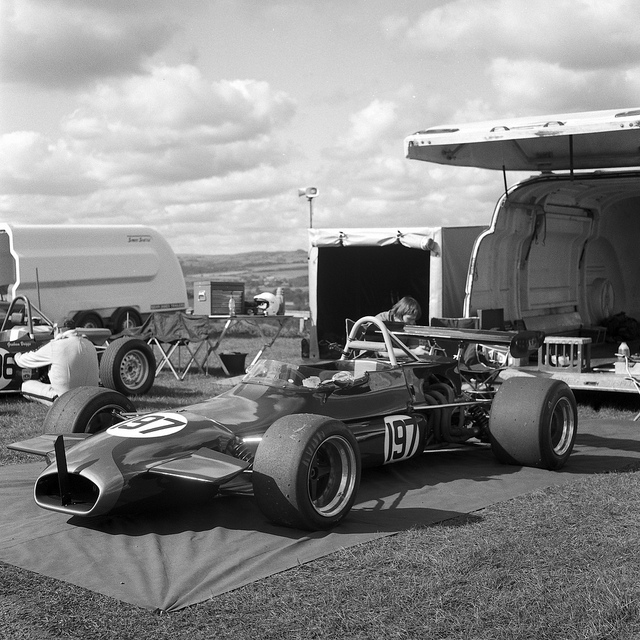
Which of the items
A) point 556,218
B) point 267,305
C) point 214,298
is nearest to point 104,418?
point 556,218

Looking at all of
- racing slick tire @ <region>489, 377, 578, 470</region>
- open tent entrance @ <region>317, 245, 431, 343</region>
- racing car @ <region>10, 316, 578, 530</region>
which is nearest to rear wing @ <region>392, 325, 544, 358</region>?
racing car @ <region>10, 316, 578, 530</region>

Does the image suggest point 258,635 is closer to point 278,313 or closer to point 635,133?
point 635,133

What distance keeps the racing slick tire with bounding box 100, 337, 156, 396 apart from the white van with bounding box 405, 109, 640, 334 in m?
4.46

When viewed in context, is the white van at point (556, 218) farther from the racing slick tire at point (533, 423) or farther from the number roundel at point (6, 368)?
the number roundel at point (6, 368)

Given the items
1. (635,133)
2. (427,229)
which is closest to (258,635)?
(635,133)

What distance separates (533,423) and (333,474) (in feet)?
7.08

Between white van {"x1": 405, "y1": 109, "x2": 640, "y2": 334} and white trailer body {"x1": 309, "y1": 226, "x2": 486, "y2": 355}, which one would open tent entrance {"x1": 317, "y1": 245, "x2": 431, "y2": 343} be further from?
white van {"x1": 405, "y1": 109, "x2": 640, "y2": 334}

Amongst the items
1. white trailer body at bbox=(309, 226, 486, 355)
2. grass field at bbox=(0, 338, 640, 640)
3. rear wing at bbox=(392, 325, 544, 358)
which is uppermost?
white trailer body at bbox=(309, 226, 486, 355)

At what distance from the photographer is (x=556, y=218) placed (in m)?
13.5

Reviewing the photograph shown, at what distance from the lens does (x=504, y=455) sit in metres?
7.55

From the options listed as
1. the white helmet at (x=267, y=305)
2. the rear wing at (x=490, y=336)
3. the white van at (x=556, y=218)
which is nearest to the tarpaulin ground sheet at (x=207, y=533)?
the rear wing at (x=490, y=336)

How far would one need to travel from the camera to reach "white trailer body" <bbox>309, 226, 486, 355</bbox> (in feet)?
43.9

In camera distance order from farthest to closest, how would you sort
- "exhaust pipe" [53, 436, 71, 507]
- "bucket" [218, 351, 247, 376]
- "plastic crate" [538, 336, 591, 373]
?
"bucket" [218, 351, 247, 376]
"plastic crate" [538, 336, 591, 373]
"exhaust pipe" [53, 436, 71, 507]

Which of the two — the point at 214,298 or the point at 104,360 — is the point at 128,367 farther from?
the point at 214,298
